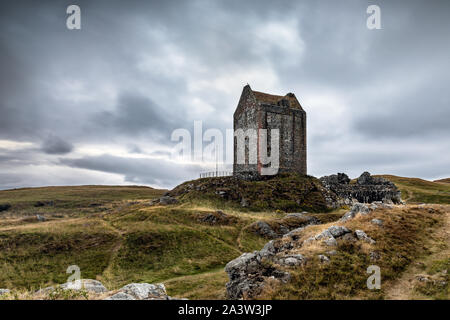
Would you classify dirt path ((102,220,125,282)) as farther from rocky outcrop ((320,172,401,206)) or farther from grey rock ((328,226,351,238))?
rocky outcrop ((320,172,401,206))

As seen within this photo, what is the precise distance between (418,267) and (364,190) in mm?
41562

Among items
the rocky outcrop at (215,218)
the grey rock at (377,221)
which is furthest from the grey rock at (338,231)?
the rocky outcrop at (215,218)

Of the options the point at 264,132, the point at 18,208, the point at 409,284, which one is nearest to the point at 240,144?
the point at 264,132

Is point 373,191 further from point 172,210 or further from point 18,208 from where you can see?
point 18,208

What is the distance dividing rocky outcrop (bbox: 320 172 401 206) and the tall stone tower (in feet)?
26.2

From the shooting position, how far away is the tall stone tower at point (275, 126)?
189 ft

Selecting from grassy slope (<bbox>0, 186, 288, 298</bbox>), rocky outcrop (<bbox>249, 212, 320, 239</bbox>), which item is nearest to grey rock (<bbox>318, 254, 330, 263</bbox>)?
grassy slope (<bbox>0, 186, 288, 298</bbox>)

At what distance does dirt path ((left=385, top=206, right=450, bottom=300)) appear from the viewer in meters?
12.1

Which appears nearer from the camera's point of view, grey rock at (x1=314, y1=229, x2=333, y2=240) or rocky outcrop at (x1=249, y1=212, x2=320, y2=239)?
grey rock at (x1=314, y1=229, x2=333, y2=240)

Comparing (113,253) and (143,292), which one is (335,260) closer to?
(143,292)

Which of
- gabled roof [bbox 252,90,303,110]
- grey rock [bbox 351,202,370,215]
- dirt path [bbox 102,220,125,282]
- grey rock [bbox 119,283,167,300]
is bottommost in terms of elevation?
dirt path [bbox 102,220,125,282]

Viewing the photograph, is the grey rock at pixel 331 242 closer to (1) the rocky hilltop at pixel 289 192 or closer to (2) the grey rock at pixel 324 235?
(2) the grey rock at pixel 324 235
